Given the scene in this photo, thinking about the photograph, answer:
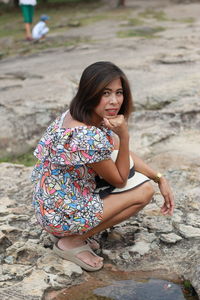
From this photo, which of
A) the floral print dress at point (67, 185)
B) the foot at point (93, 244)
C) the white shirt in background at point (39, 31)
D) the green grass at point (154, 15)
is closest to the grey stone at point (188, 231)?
the foot at point (93, 244)

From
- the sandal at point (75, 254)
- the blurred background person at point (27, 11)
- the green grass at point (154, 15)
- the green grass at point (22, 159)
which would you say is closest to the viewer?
the sandal at point (75, 254)

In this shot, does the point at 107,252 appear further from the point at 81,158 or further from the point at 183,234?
the point at 81,158

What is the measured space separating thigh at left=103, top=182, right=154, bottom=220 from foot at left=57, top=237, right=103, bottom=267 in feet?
0.80

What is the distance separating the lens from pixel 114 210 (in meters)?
2.79

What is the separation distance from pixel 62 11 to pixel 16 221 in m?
10.7

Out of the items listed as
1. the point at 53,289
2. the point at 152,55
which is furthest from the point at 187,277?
the point at 152,55

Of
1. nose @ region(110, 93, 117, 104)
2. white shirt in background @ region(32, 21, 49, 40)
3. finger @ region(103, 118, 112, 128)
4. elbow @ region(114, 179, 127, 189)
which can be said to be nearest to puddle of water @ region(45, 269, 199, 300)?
elbow @ region(114, 179, 127, 189)

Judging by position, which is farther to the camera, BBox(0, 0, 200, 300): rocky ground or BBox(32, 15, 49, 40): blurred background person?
BBox(32, 15, 49, 40): blurred background person

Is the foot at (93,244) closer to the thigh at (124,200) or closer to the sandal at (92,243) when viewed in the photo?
the sandal at (92,243)

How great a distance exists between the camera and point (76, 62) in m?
7.34

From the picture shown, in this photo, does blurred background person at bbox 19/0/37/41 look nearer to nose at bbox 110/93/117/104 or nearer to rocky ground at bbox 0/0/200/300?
rocky ground at bbox 0/0/200/300

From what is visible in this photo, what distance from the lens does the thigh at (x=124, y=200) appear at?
278 cm

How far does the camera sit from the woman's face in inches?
107

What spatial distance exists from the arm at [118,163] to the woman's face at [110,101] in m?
0.06
